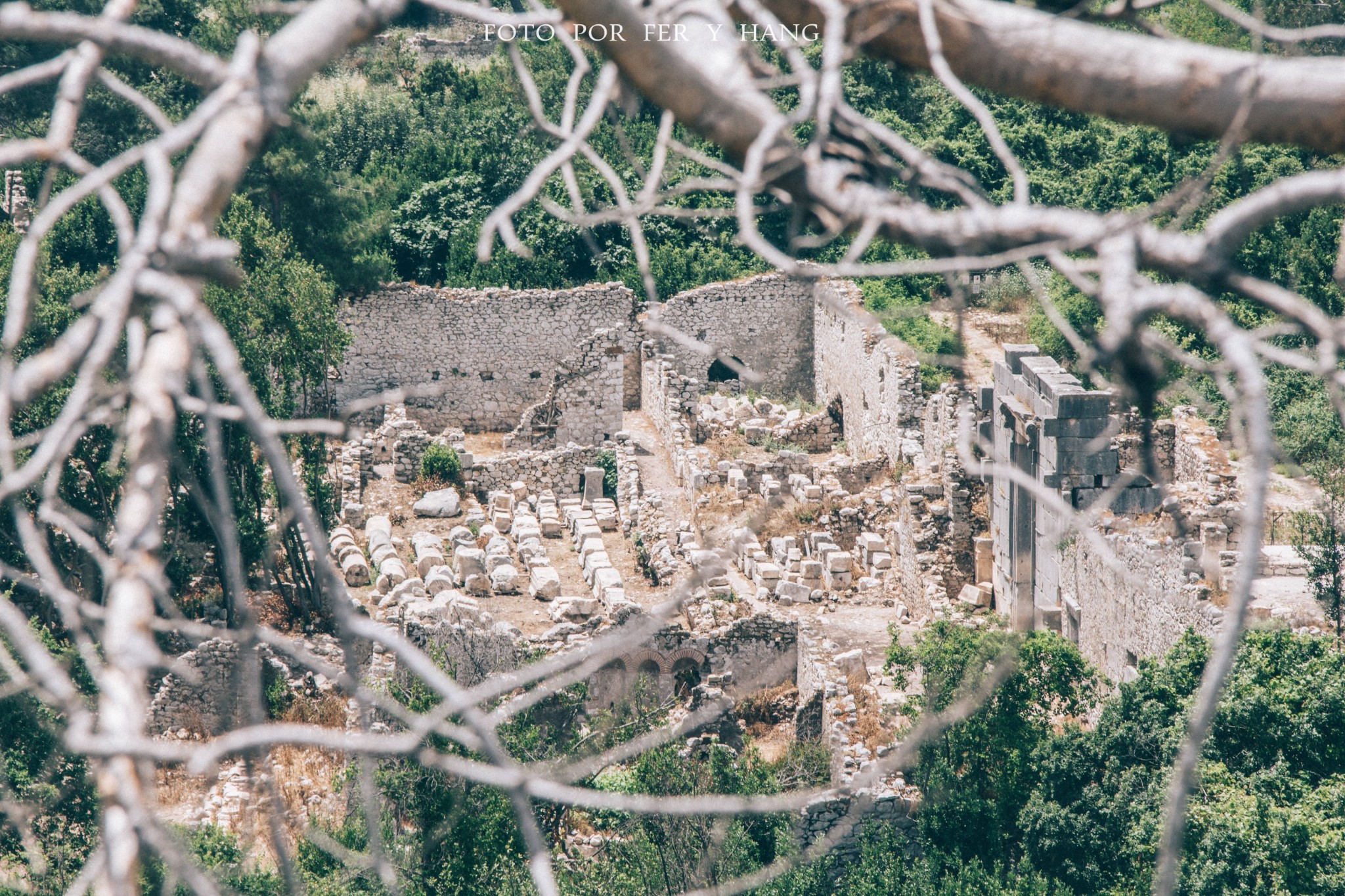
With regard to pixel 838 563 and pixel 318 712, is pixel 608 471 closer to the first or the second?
pixel 838 563

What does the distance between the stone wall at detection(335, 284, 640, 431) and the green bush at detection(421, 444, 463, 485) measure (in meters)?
3.08

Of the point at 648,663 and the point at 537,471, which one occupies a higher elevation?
the point at 537,471

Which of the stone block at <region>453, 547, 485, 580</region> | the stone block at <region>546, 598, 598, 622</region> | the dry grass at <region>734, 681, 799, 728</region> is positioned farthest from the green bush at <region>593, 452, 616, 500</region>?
the dry grass at <region>734, 681, 799, 728</region>

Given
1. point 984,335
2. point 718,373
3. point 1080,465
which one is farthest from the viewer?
point 718,373

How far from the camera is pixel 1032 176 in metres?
24.0

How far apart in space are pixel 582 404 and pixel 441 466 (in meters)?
2.86

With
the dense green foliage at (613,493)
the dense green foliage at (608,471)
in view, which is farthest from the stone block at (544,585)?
the dense green foliage at (608,471)

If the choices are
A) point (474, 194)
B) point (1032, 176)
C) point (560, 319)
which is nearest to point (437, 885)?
point (560, 319)

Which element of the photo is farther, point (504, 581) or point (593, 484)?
point (593, 484)

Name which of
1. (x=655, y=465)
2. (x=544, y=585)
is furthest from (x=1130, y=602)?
(x=655, y=465)

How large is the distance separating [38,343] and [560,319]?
9614 mm

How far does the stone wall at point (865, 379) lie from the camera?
731 inches

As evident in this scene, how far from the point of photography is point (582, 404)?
69.7ft

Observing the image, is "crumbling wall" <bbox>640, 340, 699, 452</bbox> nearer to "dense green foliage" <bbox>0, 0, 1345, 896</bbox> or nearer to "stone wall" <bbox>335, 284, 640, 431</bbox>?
"stone wall" <bbox>335, 284, 640, 431</bbox>
